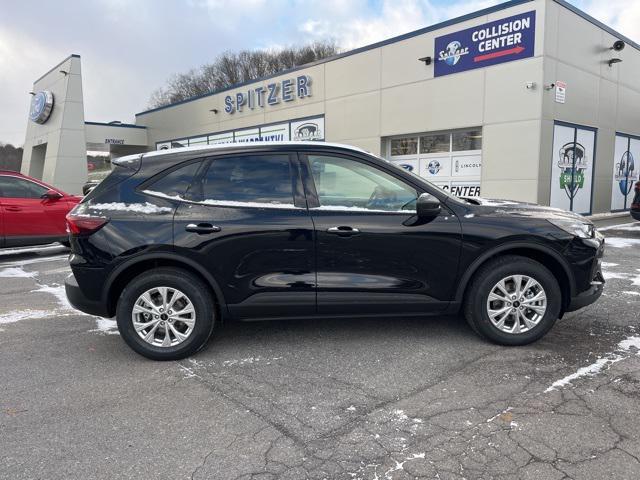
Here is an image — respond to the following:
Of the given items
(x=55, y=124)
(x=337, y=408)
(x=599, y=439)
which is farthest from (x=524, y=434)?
(x=55, y=124)

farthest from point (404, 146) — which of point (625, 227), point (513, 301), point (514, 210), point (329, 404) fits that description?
point (329, 404)

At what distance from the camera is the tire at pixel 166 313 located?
3967mm

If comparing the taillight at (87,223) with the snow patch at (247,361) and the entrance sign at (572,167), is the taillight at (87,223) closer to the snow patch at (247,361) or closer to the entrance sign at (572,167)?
the snow patch at (247,361)

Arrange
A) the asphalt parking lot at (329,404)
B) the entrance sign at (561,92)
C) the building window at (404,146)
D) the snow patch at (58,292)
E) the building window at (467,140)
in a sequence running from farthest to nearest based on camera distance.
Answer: the building window at (404,146) < the building window at (467,140) < the entrance sign at (561,92) < the snow patch at (58,292) < the asphalt parking lot at (329,404)

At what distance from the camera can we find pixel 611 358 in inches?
155

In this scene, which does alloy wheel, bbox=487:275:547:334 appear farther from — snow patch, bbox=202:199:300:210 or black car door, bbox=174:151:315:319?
snow patch, bbox=202:199:300:210

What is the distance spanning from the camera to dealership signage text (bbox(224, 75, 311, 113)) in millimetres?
20047

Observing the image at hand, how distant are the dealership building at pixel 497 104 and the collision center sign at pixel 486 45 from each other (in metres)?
0.03

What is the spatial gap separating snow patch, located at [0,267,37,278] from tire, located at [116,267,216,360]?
194 inches

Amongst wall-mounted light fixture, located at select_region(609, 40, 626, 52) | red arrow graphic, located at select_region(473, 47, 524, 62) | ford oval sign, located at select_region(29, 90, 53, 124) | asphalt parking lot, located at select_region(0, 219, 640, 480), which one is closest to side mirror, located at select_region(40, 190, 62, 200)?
asphalt parking lot, located at select_region(0, 219, 640, 480)

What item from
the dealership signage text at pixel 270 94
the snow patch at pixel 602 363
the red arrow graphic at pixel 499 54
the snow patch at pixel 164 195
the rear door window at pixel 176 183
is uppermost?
the dealership signage text at pixel 270 94

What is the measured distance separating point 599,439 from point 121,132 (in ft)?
111

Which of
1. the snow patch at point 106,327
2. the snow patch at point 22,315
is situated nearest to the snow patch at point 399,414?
the snow patch at point 106,327

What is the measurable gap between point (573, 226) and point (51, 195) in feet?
29.9
